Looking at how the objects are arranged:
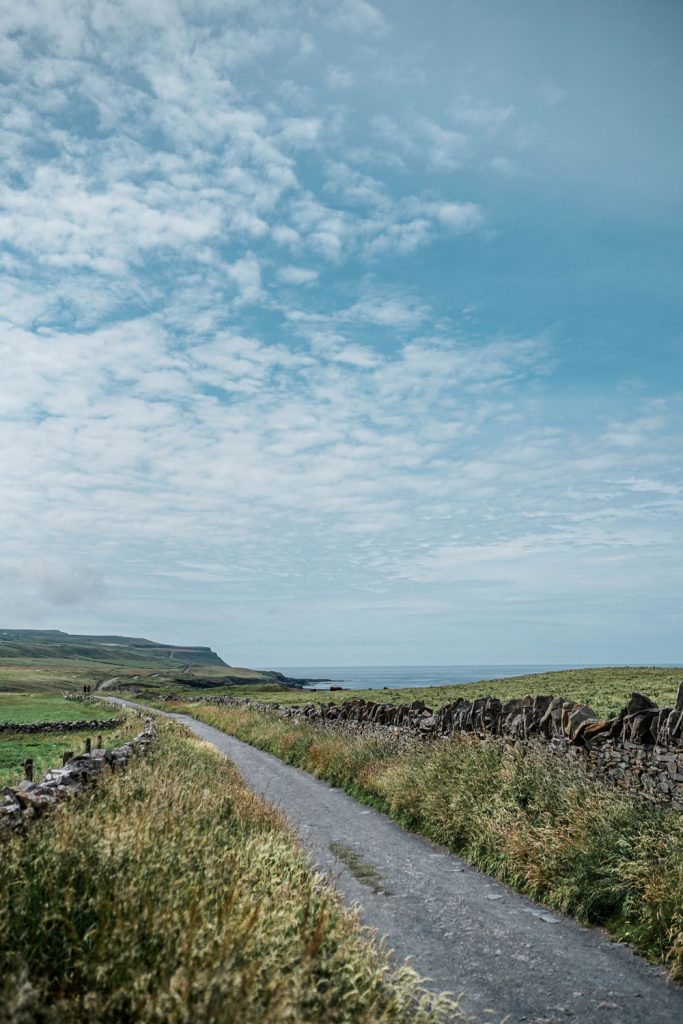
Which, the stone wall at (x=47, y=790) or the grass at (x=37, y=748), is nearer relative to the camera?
the stone wall at (x=47, y=790)

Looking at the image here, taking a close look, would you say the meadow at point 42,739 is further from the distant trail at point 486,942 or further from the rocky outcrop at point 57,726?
the distant trail at point 486,942

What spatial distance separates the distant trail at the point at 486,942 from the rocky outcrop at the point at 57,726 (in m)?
41.6

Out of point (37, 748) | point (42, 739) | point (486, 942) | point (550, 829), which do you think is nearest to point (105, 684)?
point (42, 739)

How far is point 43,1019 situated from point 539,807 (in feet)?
30.5

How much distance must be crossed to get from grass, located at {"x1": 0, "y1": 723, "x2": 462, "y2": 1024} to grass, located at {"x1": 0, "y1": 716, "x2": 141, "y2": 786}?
1741cm

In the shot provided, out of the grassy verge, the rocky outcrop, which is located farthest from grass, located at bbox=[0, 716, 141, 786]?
the grassy verge

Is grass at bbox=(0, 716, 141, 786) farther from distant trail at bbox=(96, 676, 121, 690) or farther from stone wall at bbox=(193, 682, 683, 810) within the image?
distant trail at bbox=(96, 676, 121, 690)

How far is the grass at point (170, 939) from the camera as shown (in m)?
4.46

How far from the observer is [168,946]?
16.3 feet

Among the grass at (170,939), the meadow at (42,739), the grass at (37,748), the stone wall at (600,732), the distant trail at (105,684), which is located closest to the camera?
the grass at (170,939)

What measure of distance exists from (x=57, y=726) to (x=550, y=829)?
160ft

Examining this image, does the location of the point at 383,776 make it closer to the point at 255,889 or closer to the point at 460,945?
the point at 460,945

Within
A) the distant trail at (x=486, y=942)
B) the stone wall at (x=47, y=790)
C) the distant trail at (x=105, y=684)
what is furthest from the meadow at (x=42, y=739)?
the distant trail at (x=105, y=684)

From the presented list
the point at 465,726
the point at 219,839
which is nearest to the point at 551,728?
the point at 465,726
